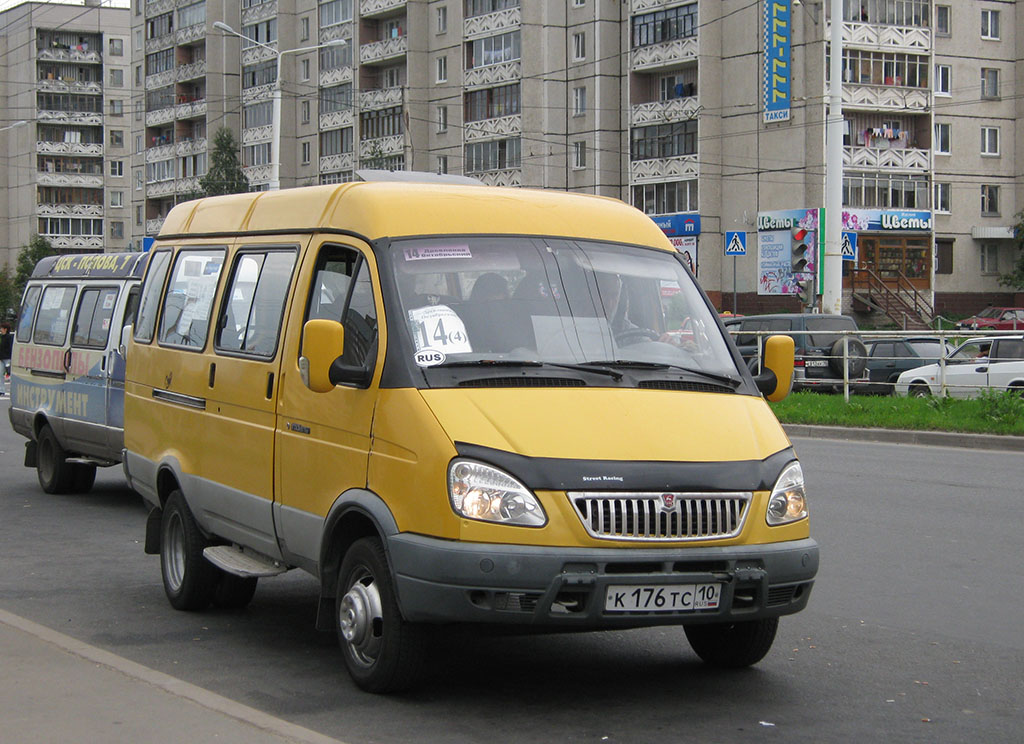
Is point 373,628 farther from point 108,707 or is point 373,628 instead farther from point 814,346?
point 814,346

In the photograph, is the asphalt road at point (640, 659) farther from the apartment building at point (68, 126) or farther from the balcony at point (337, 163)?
the apartment building at point (68, 126)

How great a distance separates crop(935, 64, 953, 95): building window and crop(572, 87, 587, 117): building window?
16052mm

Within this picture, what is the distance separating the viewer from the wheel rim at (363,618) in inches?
239

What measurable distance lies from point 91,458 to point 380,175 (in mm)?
7097

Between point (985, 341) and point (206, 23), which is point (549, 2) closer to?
point (206, 23)

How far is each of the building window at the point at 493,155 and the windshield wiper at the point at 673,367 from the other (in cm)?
6486

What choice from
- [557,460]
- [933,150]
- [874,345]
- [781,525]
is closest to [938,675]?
[781,525]

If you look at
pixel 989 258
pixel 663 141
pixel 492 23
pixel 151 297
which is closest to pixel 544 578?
pixel 151 297

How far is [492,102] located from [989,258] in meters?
25.3

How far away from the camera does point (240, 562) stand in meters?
7.66

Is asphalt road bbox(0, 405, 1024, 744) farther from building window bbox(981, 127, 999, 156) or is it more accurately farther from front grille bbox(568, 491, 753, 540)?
building window bbox(981, 127, 999, 156)

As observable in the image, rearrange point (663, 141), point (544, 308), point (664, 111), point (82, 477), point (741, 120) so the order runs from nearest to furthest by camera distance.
Answer: point (544, 308) < point (82, 477) < point (741, 120) < point (664, 111) < point (663, 141)

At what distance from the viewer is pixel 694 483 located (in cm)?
580

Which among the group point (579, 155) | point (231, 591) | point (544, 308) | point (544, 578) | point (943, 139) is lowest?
point (231, 591)
